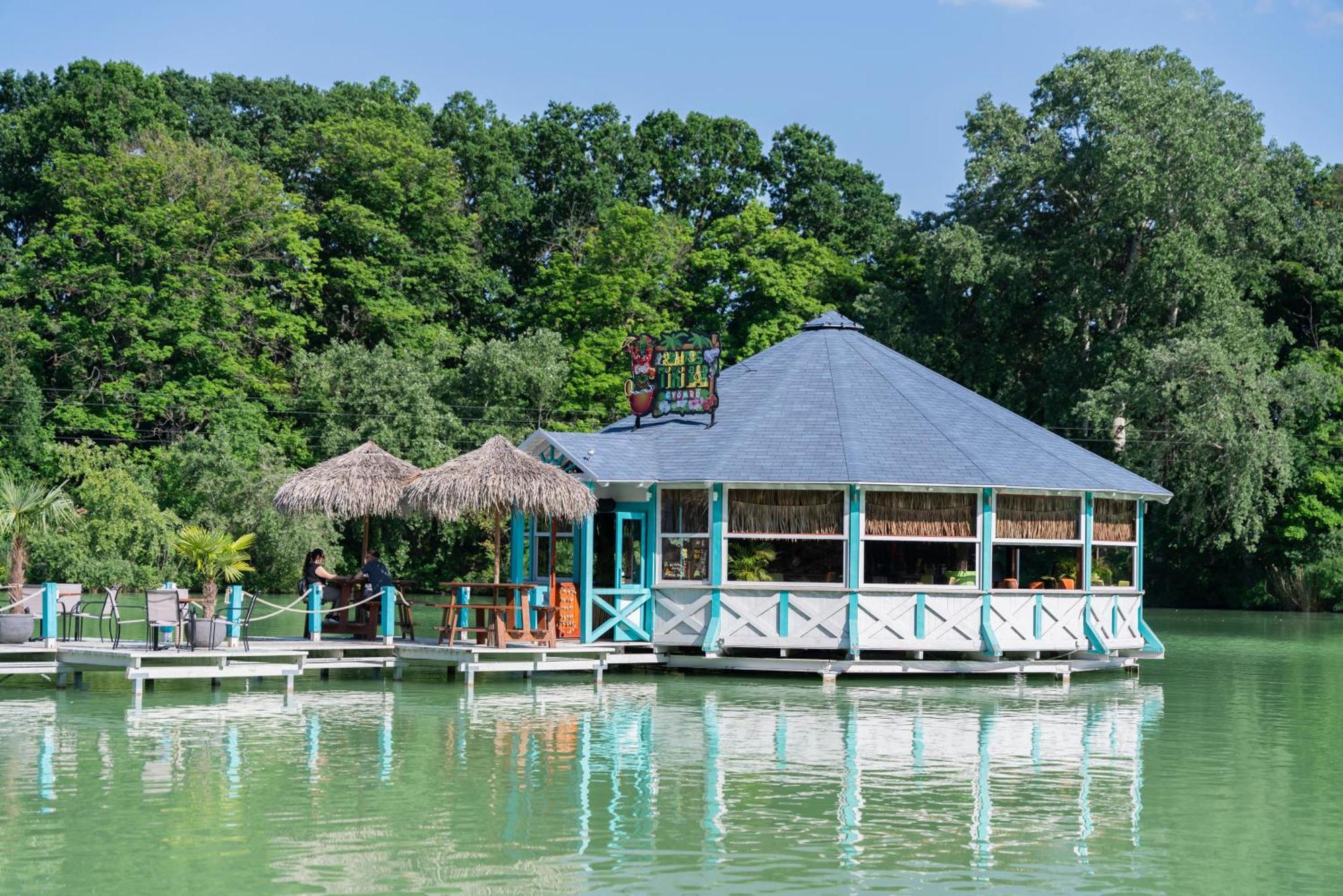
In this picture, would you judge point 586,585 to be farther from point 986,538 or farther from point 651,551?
point 986,538

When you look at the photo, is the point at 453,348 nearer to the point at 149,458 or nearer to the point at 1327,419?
the point at 149,458

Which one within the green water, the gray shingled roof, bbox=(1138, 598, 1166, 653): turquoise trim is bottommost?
the green water

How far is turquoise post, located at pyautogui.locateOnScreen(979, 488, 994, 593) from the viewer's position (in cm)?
2517

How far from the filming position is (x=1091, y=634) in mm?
26141

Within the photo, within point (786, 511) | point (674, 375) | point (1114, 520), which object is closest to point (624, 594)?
point (786, 511)

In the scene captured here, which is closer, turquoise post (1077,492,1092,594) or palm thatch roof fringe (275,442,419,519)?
palm thatch roof fringe (275,442,419,519)

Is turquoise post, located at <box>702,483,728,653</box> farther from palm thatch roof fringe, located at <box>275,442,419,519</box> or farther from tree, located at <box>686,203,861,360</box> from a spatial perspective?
tree, located at <box>686,203,861,360</box>

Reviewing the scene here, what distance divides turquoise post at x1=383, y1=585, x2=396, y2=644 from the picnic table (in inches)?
29.1

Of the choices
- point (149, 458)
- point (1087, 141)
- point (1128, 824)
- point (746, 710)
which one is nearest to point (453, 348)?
point (149, 458)

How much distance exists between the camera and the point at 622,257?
2179 inches

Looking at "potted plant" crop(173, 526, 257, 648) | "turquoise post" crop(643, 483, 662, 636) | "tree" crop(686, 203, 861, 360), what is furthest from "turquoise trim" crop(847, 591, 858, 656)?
"tree" crop(686, 203, 861, 360)

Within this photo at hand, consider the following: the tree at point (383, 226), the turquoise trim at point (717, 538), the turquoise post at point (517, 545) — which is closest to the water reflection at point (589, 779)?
the turquoise trim at point (717, 538)

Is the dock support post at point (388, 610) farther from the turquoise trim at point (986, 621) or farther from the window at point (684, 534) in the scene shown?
the turquoise trim at point (986, 621)

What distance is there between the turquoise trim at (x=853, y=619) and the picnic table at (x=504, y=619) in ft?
14.5
